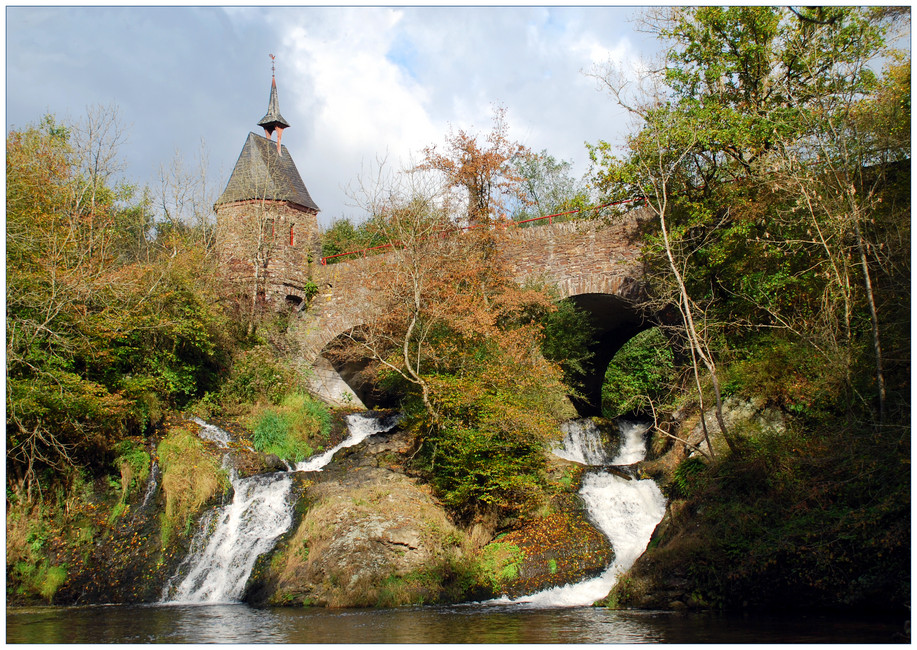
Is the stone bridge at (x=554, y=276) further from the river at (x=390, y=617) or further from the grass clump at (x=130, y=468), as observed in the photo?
the grass clump at (x=130, y=468)

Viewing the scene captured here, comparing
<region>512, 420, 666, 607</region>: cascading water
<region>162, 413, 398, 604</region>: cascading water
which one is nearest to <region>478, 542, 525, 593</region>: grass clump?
<region>512, 420, 666, 607</region>: cascading water

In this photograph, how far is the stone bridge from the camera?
16.8m

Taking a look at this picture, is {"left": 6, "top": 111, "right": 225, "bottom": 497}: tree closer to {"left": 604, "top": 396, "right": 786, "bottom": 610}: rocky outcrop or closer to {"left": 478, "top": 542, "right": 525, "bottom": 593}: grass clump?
{"left": 478, "top": 542, "right": 525, "bottom": 593}: grass clump

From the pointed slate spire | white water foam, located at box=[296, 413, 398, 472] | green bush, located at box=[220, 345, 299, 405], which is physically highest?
the pointed slate spire

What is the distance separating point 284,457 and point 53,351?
5.25 meters

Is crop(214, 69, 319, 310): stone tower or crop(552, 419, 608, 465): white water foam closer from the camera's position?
crop(552, 419, 608, 465): white water foam

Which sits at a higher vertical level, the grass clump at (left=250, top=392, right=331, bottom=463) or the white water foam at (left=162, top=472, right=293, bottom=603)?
the grass clump at (left=250, top=392, right=331, bottom=463)

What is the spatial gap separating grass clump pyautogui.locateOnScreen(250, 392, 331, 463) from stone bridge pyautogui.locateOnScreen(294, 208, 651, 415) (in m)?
2.71

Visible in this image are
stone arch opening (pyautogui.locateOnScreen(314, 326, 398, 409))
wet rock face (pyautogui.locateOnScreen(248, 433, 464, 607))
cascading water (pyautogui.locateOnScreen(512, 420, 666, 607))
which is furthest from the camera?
stone arch opening (pyautogui.locateOnScreen(314, 326, 398, 409))

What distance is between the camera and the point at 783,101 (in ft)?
47.2

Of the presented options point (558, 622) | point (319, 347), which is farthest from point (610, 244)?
point (558, 622)

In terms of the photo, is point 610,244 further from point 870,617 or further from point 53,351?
point 53,351

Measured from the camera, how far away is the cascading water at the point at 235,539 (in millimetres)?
10867

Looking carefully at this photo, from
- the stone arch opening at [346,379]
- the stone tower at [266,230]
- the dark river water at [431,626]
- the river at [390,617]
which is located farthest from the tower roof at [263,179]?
the dark river water at [431,626]
